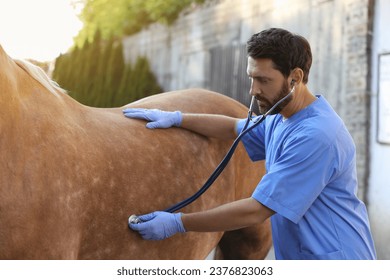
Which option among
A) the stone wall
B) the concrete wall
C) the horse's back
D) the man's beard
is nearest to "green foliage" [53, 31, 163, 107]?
the stone wall

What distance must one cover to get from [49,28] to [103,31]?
4.80m

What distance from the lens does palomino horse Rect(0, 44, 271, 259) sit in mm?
1854

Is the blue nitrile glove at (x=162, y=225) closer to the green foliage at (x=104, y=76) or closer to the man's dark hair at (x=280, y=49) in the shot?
the man's dark hair at (x=280, y=49)

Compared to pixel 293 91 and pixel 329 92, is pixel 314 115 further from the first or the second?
pixel 329 92

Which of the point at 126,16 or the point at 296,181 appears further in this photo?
the point at 126,16

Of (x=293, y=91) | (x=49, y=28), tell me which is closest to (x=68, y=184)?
(x=293, y=91)

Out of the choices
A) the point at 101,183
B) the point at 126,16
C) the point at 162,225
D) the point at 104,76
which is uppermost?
the point at 126,16

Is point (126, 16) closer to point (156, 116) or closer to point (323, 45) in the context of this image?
point (323, 45)

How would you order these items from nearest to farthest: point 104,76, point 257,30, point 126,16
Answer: point 257,30
point 126,16
point 104,76

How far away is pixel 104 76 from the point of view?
8.10 metres

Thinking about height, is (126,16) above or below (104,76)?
above

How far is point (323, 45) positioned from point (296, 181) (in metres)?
3.52

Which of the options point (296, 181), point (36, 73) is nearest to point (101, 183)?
point (36, 73)

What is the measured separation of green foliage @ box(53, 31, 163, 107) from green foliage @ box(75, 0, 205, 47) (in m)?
0.24
